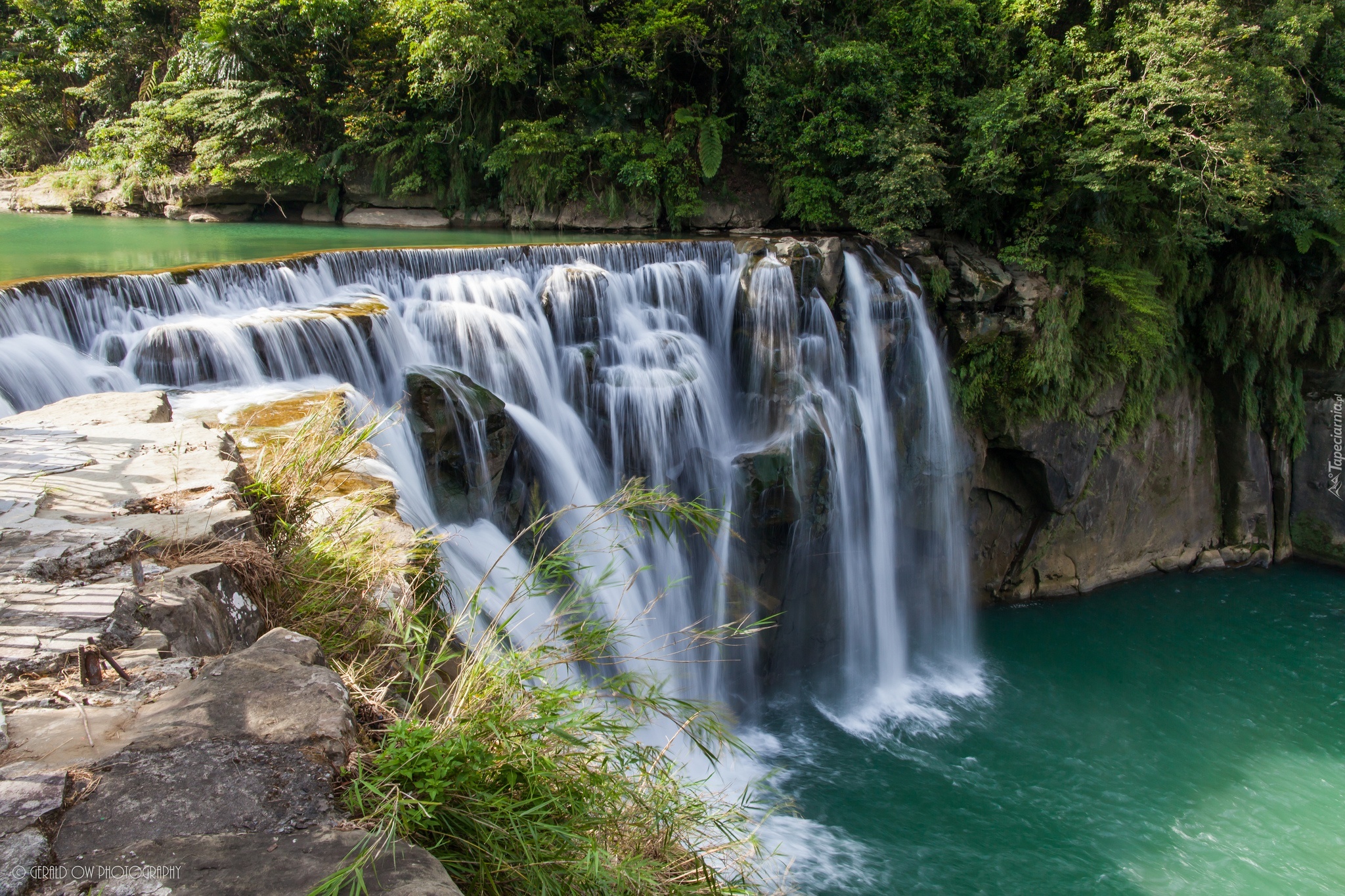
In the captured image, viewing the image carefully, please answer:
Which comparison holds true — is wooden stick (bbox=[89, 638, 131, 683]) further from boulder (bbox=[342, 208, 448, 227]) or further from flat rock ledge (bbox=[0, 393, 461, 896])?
boulder (bbox=[342, 208, 448, 227])

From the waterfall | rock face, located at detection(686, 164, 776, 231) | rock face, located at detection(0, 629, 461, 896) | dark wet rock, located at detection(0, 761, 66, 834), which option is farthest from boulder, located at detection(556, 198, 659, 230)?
dark wet rock, located at detection(0, 761, 66, 834)

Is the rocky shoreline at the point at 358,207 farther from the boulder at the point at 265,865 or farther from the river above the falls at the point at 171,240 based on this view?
the boulder at the point at 265,865

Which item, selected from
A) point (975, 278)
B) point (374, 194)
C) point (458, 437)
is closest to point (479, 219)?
point (374, 194)

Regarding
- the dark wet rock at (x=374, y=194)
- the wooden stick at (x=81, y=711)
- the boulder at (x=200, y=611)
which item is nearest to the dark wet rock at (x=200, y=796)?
the wooden stick at (x=81, y=711)

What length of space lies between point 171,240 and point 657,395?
10.0 metres

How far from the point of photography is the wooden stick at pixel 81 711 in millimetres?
1823

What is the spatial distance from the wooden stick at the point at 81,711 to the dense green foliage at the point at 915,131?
384 inches

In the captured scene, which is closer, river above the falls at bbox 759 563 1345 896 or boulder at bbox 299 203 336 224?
river above the falls at bbox 759 563 1345 896

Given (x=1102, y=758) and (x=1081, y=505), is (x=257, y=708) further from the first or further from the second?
(x=1081, y=505)

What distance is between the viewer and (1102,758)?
303 inches

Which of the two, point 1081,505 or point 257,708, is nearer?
point 257,708

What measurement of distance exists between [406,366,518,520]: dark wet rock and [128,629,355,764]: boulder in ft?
13.2

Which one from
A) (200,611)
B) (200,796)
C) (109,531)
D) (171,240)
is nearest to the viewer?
(200,796)

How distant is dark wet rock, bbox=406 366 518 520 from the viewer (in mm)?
6215
